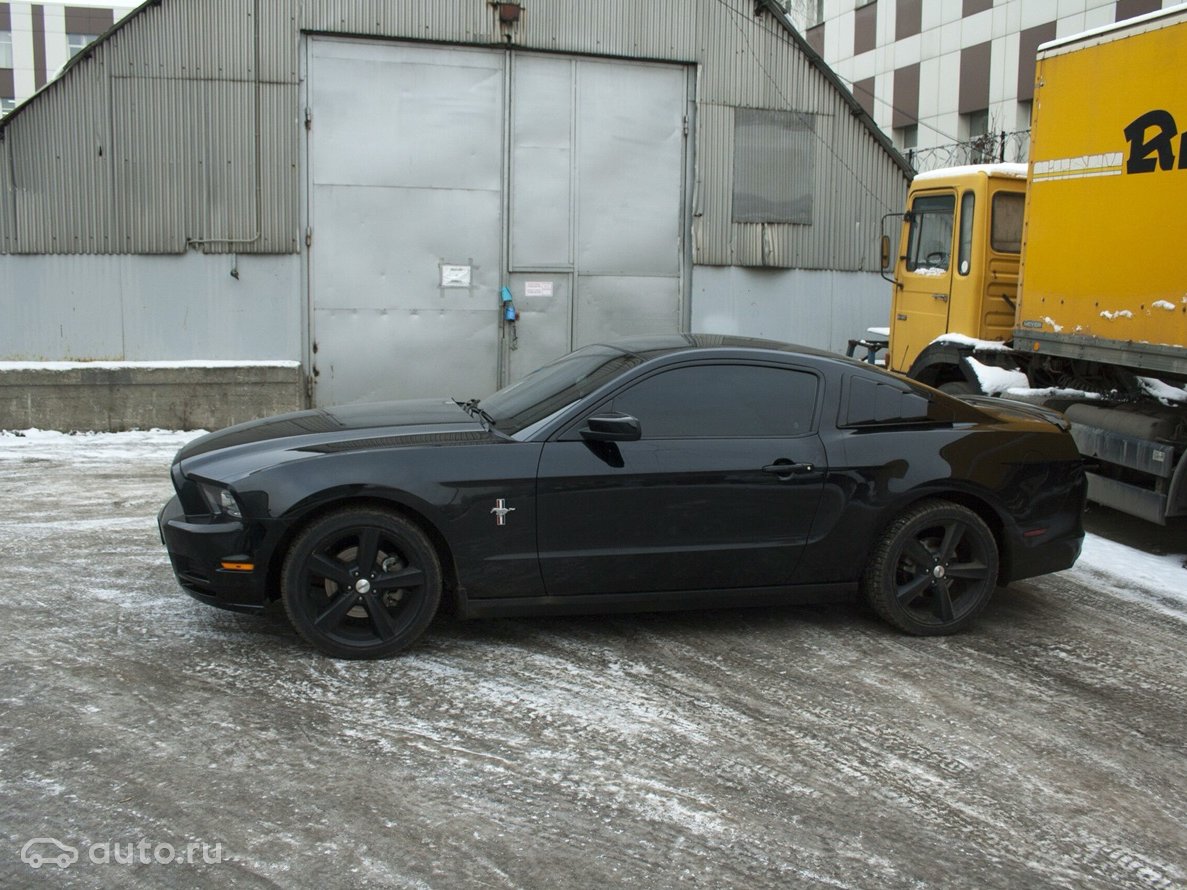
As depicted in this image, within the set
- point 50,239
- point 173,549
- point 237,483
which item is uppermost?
point 50,239

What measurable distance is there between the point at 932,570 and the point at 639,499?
1.62 meters

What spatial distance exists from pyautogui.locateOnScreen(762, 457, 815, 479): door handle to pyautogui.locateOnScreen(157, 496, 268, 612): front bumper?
2429 millimetres

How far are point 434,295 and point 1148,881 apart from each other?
10.7 meters

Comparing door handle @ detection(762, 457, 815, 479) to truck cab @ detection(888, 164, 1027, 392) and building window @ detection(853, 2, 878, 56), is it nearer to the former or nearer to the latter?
truck cab @ detection(888, 164, 1027, 392)

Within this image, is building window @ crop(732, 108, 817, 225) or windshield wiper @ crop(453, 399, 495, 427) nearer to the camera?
windshield wiper @ crop(453, 399, 495, 427)

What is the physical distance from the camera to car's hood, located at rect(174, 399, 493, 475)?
5285 millimetres

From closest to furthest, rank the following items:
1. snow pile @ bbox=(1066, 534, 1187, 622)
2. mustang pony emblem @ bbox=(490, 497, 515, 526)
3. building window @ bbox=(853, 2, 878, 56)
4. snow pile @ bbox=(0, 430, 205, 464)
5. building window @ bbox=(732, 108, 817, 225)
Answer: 1. mustang pony emblem @ bbox=(490, 497, 515, 526)
2. snow pile @ bbox=(1066, 534, 1187, 622)
3. snow pile @ bbox=(0, 430, 205, 464)
4. building window @ bbox=(732, 108, 817, 225)
5. building window @ bbox=(853, 2, 878, 56)

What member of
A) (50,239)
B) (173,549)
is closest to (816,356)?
(173,549)

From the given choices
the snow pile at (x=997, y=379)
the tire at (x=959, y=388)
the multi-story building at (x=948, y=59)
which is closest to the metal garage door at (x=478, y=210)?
the tire at (x=959, y=388)

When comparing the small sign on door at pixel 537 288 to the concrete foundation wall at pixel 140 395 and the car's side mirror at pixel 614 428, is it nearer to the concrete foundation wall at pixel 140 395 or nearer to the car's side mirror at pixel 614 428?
the concrete foundation wall at pixel 140 395

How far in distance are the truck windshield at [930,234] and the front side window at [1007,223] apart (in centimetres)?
41

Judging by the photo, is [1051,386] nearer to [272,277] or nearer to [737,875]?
[737,875]

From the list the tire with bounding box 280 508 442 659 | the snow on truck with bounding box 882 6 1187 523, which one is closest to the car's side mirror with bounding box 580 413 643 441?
the tire with bounding box 280 508 442 659

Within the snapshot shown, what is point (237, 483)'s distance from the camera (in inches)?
200
